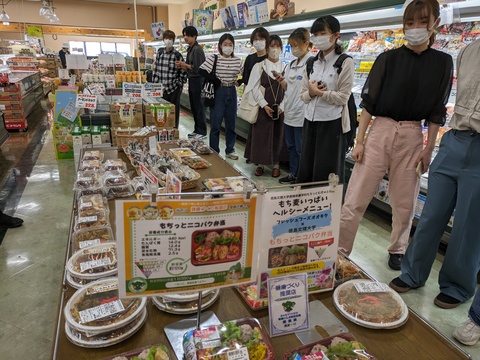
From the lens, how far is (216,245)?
102 cm

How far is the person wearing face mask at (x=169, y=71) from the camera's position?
19.1 feet

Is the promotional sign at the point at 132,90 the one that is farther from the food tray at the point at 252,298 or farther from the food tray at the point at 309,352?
the food tray at the point at 309,352

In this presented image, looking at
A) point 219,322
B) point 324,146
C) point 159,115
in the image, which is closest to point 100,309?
point 219,322

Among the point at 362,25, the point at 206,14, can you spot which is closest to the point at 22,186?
the point at 362,25

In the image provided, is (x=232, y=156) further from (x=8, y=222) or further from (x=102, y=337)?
(x=102, y=337)

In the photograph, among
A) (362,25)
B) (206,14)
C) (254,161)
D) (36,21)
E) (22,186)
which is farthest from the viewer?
(36,21)

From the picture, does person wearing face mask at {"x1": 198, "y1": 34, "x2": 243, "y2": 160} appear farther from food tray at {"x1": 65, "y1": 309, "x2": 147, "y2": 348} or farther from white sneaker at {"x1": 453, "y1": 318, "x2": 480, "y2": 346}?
food tray at {"x1": 65, "y1": 309, "x2": 147, "y2": 348}

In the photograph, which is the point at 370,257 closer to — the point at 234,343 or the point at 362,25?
the point at 234,343

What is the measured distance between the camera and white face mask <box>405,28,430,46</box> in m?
2.04

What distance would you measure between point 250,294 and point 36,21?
1874 cm

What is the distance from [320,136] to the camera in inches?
116

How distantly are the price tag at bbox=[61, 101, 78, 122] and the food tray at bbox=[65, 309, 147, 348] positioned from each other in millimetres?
4481

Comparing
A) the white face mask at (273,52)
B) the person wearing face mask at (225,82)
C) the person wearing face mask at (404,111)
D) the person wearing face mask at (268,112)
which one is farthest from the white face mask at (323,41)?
the person wearing face mask at (225,82)

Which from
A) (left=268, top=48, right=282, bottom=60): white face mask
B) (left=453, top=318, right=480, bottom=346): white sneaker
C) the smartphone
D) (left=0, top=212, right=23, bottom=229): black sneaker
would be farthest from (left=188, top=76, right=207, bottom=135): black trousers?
(left=453, top=318, right=480, bottom=346): white sneaker
